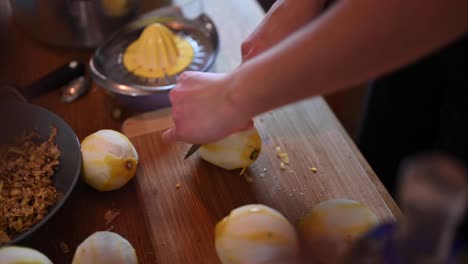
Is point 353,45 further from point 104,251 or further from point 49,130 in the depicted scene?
point 49,130

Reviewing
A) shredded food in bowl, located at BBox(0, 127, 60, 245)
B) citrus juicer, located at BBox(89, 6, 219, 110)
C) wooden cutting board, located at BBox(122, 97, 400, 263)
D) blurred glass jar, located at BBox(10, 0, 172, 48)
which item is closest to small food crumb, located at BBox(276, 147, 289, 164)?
wooden cutting board, located at BBox(122, 97, 400, 263)

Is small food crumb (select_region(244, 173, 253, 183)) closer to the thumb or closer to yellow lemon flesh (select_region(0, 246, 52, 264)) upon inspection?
the thumb

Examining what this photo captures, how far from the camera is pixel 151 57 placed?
97cm

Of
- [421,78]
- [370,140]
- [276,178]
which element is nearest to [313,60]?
[276,178]

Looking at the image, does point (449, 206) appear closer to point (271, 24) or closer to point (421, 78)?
point (271, 24)

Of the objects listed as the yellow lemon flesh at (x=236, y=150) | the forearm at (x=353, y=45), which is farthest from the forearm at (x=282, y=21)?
the forearm at (x=353, y=45)

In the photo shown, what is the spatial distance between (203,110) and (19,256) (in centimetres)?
30

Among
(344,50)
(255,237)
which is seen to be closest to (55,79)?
(255,237)

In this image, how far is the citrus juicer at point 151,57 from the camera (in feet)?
2.99

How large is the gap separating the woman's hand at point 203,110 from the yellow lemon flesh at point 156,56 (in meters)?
0.26

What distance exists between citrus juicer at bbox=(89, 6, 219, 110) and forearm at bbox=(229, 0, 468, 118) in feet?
1.37

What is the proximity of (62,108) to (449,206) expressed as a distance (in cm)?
83

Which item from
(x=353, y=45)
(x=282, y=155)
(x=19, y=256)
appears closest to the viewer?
(x=353, y=45)

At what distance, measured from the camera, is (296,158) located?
32.3 inches
